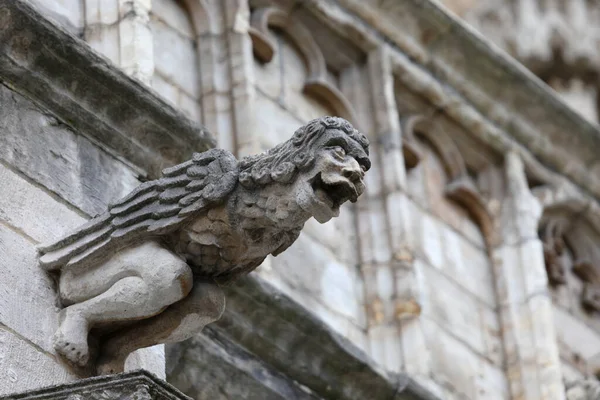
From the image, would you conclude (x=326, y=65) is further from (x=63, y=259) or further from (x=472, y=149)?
(x=63, y=259)

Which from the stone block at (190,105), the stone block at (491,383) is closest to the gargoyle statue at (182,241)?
the stone block at (190,105)

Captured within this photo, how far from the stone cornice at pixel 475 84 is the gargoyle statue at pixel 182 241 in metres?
4.20

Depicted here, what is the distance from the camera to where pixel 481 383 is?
449 inches

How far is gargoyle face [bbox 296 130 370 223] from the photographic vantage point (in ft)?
24.1

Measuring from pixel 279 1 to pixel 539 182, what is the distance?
2156 millimetres

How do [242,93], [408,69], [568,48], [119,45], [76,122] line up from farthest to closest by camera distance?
1. [568,48]
2. [408,69]
3. [242,93]
4. [119,45]
5. [76,122]

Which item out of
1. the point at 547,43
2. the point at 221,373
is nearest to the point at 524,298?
the point at 221,373

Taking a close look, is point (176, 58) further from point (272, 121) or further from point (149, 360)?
point (149, 360)

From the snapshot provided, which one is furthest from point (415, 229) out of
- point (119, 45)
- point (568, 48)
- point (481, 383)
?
point (568, 48)

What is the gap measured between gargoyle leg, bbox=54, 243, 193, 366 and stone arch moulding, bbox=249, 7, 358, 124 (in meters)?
3.70

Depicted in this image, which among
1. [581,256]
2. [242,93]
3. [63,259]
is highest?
[581,256]

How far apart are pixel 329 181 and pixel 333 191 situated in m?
0.06

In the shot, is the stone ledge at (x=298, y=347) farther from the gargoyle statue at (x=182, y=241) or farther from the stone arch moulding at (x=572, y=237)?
the stone arch moulding at (x=572, y=237)

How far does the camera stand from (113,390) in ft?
22.4
